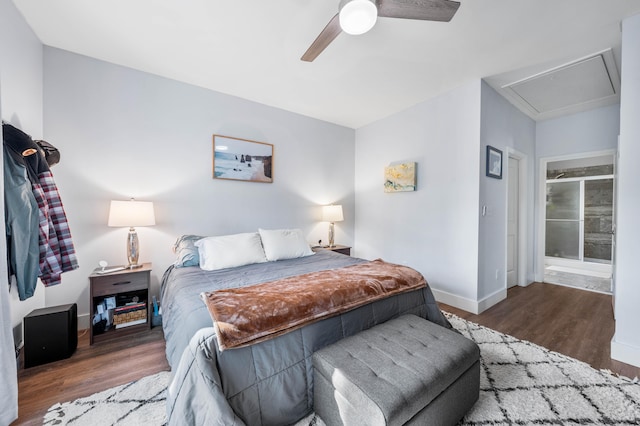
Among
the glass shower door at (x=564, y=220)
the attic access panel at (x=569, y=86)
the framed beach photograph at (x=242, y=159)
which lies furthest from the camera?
the glass shower door at (x=564, y=220)

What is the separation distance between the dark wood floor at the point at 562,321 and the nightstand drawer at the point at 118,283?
3265 mm

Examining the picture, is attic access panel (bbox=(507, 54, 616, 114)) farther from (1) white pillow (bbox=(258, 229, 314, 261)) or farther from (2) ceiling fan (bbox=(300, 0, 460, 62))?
(1) white pillow (bbox=(258, 229, 314, 261))

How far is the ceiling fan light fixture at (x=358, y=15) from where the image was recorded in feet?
4.61

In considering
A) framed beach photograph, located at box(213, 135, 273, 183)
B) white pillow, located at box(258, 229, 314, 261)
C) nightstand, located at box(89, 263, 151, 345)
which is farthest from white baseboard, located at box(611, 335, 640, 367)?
nightstand, located at box(89, 263, 151, 345)

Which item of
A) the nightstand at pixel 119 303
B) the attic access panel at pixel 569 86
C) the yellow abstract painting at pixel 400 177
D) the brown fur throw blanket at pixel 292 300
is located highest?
the attic access panel at pixel 569 86

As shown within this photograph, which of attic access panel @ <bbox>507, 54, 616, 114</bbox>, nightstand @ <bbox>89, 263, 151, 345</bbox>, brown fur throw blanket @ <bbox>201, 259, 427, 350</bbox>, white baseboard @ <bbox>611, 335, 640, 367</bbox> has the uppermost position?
attic access panel @ <bbox>507, 54, 616, 114</bbox>

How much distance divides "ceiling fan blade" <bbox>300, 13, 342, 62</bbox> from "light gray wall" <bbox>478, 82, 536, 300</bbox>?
210 cm

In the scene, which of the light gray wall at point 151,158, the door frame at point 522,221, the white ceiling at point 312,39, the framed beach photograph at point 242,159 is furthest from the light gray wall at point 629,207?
the framed beach photograph at point 242,159

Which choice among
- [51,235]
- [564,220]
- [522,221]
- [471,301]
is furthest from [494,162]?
[51,235]

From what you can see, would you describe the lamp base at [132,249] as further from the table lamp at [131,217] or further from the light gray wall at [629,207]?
the light gray wall at [629,207]

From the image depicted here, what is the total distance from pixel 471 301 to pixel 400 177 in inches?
71.0

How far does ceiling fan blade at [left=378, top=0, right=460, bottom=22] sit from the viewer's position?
4.77ft

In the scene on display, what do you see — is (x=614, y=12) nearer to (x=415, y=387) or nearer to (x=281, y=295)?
(x=415, y=387)

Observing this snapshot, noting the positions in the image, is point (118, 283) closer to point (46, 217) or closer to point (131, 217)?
point (131, 217)
